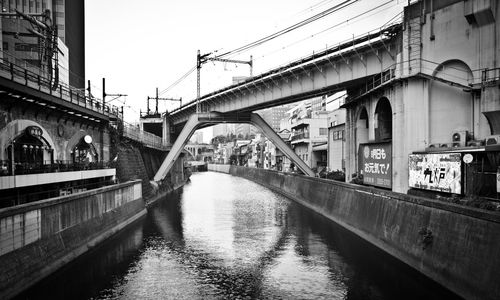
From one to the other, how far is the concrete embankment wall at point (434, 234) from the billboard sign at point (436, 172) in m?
2.39

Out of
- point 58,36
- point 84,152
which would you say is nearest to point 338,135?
point 84,152

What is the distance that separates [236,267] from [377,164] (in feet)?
54.7

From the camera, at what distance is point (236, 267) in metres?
22.7

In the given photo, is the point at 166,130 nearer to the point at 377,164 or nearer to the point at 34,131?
the point at 34,131

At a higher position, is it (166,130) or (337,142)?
(166,130)

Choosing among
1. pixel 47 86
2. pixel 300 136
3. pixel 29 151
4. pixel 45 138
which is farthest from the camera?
pixel 300 136

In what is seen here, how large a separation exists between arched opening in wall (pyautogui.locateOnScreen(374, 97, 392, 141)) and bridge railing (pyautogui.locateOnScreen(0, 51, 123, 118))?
27.2m

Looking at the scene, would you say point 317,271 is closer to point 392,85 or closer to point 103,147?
point 392,85

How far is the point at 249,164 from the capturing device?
141 meters

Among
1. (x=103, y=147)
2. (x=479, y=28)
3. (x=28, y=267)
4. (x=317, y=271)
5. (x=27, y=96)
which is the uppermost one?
(x=479, y=28)

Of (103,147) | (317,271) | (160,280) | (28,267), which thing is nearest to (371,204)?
(317,271)

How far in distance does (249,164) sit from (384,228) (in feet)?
380

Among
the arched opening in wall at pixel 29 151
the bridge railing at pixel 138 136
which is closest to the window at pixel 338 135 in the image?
the bridge railing at pixel 138 136

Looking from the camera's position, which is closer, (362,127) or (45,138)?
(45,138)
